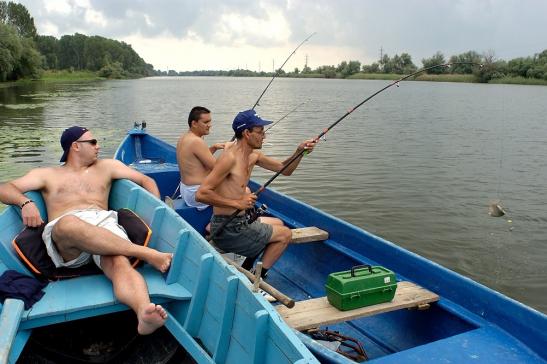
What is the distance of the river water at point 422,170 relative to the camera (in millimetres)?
8539

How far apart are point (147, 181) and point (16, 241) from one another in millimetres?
1345

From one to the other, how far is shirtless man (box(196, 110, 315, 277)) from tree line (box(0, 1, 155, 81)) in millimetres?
52974

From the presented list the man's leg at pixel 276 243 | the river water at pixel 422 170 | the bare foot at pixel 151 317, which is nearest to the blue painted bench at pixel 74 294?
the bare foot at pixel 151 317

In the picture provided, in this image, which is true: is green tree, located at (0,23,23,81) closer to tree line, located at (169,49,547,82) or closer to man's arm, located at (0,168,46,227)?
tree line, located at (169,49,547,82)

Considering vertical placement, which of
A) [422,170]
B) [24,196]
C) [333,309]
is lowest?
[422,170]

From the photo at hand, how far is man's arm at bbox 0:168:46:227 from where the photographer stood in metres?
3.92

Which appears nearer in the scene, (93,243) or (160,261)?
(93,243)

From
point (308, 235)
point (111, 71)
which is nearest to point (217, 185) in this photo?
point (308, 235)

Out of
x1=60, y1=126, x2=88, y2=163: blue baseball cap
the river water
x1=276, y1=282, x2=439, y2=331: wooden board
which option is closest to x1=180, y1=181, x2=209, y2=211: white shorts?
x1=60, y1=126, x2=88, y2=163: blue baseball cap

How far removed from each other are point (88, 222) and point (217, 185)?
1204 mm

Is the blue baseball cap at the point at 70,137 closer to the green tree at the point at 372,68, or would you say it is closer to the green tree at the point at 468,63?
the green tree at the point at 468,63

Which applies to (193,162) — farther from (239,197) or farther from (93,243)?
(93,243)

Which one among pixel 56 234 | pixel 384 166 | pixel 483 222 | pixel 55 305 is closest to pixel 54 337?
pixel 55 305

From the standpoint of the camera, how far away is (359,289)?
12.2 feet
